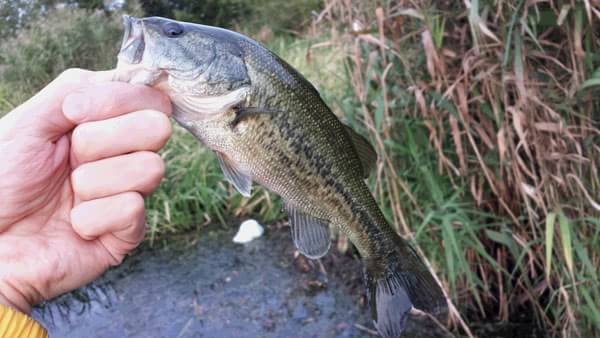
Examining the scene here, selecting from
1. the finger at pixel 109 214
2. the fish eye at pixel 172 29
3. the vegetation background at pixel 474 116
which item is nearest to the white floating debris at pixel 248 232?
the vegetation background at pixel 474 116

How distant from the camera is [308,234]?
1566mm

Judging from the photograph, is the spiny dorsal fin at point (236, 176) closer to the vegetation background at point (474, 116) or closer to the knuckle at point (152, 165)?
the knuckle at point (152, 165)

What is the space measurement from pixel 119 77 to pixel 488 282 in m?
2.49

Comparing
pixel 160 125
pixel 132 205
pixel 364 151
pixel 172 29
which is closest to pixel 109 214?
pixel 132 205

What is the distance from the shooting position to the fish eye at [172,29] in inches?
51.4

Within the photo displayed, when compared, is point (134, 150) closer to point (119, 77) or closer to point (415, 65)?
point (119, 77)

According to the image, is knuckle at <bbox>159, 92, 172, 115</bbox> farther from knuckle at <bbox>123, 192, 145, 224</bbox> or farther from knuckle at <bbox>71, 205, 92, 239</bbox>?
knuckle at <bbox>71, 205, 92, 239</bbox>

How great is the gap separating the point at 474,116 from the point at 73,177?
83.9 inches

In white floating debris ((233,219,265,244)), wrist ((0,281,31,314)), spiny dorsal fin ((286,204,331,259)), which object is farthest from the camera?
white floating debris ((233,219,265,244))

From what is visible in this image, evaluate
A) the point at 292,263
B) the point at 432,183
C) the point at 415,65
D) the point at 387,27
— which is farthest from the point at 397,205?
the point at 292,263

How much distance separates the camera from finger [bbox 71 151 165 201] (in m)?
1.30

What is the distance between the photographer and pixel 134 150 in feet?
4.29

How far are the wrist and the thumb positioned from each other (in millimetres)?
447

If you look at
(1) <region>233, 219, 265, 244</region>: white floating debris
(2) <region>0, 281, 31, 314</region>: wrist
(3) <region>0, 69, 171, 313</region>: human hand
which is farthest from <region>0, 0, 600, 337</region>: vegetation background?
(1) <region>233, 219, 265, 244</region>: white floating debris
